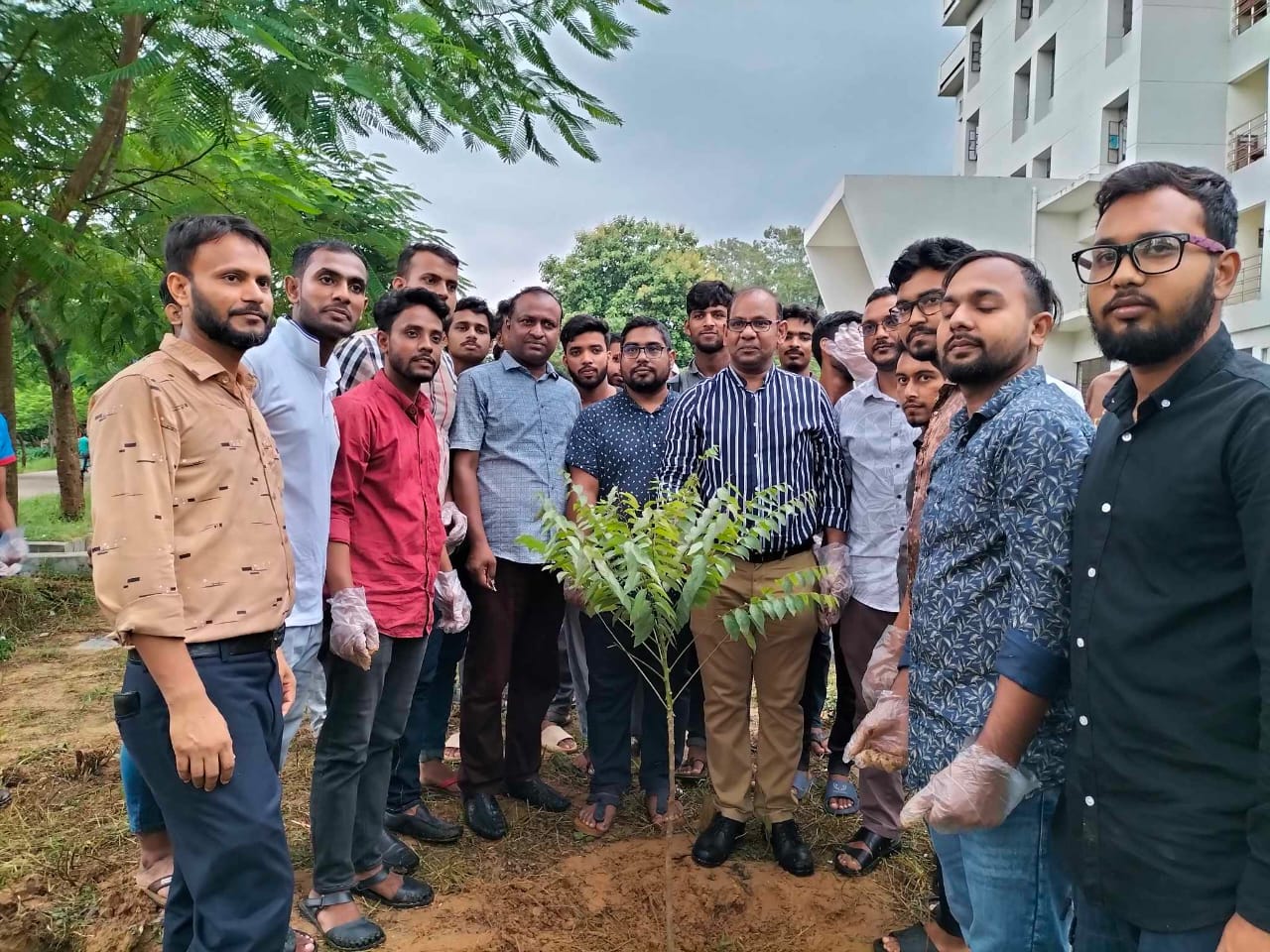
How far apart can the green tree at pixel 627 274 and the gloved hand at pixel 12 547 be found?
575 inches

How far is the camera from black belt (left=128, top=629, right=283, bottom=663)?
2.06 meters

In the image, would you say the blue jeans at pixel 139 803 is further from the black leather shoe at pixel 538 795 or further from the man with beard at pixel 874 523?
the man with beard at pixel 874 523

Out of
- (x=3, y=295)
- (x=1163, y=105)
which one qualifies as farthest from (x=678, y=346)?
(x=3, y=295)

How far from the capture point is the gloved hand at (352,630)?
2842 millimetres

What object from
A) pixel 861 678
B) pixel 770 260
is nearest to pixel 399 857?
pixel 861 678

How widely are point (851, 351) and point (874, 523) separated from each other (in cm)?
107

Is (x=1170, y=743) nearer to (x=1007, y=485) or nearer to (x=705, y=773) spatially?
(x=1007, y=485)

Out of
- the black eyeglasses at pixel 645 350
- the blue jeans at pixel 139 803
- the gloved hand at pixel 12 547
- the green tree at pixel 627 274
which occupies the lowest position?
the blue jeans at pixel 139 803

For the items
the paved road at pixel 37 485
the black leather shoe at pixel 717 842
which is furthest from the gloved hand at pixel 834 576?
the paved road at pixel 37 485

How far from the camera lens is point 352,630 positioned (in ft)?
9.32

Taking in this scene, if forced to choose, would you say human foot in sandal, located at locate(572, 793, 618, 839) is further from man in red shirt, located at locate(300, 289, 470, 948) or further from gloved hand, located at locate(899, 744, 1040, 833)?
gloved hand, located at locate(899, 744, 1040, 833)

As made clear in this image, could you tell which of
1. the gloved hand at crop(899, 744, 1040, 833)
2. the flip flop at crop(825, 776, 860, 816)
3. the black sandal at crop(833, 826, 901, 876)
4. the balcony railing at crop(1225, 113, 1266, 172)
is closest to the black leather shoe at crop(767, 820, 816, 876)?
the black sandal at crop(833, 826, 901, 876)

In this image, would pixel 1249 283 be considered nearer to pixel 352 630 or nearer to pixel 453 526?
pixel 453 526

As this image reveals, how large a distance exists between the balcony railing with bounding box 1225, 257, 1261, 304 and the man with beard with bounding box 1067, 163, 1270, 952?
15.4 m
